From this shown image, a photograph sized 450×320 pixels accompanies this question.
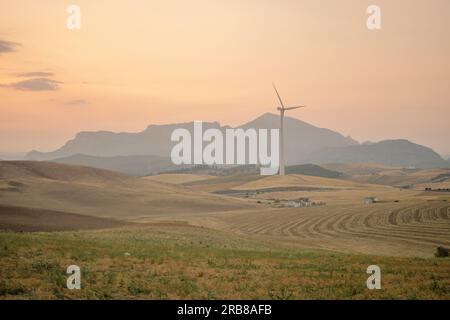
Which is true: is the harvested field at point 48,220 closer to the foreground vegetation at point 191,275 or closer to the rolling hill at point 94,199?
the rolling hill at point 94,199

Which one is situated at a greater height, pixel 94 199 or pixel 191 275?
pixel 191 275

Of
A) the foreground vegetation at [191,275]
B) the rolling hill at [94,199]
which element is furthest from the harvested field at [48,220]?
the foreground vegetation at [191,275]

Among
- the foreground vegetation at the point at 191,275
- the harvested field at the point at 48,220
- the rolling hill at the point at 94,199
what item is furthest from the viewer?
→ the rolling hill at the point at 94,199

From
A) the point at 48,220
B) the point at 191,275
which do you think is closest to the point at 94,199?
the point at 48,220

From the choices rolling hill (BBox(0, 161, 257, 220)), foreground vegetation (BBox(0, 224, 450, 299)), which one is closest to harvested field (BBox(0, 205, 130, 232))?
rolling hill (BBox(0, 161, 257, 220))

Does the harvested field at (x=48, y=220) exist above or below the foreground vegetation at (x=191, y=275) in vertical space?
below

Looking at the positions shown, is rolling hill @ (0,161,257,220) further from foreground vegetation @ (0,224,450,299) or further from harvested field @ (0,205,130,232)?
foreground vegetation @ (0,224,450,299)

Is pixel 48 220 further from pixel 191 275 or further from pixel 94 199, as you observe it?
pixel 94 199

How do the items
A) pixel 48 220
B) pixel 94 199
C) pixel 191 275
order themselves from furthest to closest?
pixel 94 199 < pixel 48 220 < pixel 191 275
